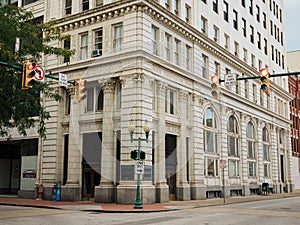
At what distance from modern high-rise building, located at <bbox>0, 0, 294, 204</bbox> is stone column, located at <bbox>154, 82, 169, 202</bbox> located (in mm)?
71

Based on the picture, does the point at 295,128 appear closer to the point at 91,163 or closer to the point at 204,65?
the point at 204,65

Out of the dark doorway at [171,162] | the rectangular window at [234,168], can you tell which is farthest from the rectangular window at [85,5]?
the rectangular window at [234,168]

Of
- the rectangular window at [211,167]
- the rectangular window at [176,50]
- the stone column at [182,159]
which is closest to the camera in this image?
the stone column at [182,159]

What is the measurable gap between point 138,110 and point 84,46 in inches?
324

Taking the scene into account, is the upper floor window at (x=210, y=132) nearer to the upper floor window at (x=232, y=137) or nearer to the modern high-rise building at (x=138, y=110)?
the modern high-rise building at (x=138, y=110)

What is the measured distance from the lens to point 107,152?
28.4m

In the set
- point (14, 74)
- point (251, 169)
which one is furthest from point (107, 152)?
point (251, 169)

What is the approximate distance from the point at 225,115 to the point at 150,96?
13161 millimetres

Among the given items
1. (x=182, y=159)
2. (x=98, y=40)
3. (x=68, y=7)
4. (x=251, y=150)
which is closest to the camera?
(x=98, y=40)

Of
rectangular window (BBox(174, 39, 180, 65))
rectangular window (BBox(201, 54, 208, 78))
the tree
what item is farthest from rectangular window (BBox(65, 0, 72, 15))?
rectangular window (BBox(201, 54, 208, 78))

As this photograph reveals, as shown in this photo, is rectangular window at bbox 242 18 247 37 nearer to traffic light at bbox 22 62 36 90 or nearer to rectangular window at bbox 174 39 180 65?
rectangular window at bbox 174 39 180 65

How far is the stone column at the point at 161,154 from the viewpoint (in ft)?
92.0

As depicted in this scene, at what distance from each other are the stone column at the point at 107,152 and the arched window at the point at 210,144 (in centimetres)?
1020

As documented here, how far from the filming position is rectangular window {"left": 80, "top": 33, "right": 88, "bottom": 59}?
31.5 meters
